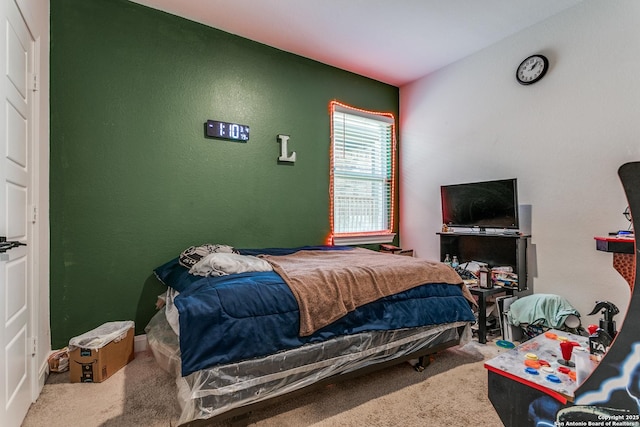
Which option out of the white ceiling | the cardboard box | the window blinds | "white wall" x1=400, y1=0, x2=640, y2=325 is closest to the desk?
"white wall" x1=400, y1=0, x2=640, y2=325

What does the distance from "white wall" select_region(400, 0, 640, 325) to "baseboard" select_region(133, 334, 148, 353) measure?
3398 millimetres

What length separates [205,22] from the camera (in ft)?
9.64

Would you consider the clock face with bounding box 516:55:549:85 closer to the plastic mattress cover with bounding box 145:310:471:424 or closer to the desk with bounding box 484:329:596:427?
the plastic mattress cover with bounding box 145:310:471:424

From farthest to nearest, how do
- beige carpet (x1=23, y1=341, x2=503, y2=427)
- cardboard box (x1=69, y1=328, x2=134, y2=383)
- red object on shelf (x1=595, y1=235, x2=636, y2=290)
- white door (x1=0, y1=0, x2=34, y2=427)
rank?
cardboard box (x1=69, y1=328, x2=134, y2=383) → beige carpet (x1=23, y1=341, x2=503, y2=427) → red object on shelf (x1=595, y1=235, x2=636, y2=290) → white door (x1=0, y1=0, x2=34, y2=427)

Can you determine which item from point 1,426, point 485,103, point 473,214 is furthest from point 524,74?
point 1,426

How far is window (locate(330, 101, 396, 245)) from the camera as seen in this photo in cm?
378

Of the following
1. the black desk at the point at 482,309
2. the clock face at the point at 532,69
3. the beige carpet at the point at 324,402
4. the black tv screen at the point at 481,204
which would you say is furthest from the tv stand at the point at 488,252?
the clock face at the point at 532,69

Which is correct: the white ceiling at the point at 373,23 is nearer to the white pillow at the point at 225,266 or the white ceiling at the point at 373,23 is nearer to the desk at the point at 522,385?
the white pillow at the point at 225,266

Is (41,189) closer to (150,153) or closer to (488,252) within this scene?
(150,153)

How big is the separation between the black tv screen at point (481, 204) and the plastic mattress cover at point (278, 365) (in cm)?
115

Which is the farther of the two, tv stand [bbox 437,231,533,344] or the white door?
tv stand [bbox 437,231,533,344]

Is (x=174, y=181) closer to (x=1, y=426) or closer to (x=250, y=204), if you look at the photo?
(x=250, y=204)

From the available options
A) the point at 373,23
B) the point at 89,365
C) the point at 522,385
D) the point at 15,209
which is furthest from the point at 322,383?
the point at 373,23

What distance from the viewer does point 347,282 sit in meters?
1.94
